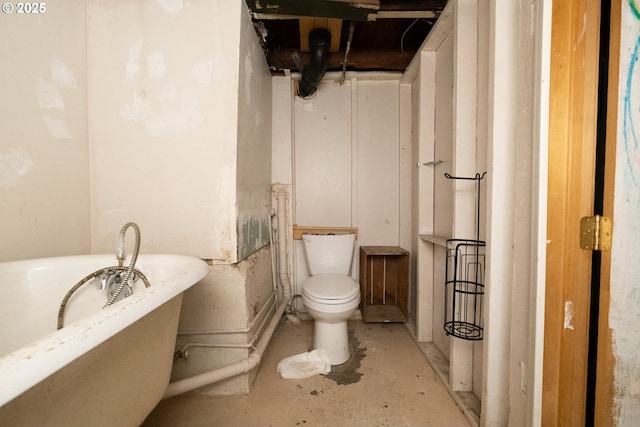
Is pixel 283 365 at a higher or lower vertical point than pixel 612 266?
lower

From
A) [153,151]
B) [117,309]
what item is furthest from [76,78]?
[117,309]

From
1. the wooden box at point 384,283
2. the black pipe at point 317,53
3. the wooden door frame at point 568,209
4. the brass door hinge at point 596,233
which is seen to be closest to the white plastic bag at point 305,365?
the wooden box at point 384,283

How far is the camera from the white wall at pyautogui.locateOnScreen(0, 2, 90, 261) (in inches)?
40.6

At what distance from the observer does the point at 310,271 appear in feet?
7.00

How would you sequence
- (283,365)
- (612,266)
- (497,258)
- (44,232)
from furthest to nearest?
(283,365)
(44,232)
(497,258)
(612,266)

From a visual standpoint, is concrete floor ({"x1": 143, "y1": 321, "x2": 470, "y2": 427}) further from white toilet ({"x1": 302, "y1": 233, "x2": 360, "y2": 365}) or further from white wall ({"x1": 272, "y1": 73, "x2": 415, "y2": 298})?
white wall ({"x1": 272, "y1": 73, "x2": 415, "y2": 298})

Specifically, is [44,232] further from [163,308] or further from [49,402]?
[49,402]

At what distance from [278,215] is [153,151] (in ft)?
3.51

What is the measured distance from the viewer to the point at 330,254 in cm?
211

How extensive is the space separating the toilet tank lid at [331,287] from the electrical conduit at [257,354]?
388mm

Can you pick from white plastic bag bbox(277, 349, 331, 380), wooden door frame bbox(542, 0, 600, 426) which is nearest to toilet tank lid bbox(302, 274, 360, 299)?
white plastic bag bbox(277, 349, 331, 380)

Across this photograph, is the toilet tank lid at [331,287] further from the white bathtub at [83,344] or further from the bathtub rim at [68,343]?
the bathtub rim at [68,343]

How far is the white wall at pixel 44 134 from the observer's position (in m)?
1.03

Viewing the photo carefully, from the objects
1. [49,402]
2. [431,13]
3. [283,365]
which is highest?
[431,13]
